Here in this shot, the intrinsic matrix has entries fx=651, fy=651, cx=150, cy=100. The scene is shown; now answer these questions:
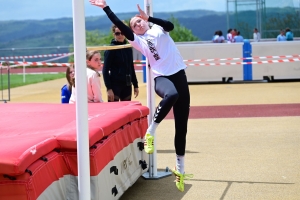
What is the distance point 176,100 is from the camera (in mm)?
6426

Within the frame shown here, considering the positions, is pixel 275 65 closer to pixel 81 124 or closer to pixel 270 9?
pixel 270 9

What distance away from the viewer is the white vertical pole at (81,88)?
4.75 metres

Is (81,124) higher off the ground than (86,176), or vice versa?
(81,124)

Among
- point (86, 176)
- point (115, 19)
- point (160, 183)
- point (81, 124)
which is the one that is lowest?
point (160, 183)

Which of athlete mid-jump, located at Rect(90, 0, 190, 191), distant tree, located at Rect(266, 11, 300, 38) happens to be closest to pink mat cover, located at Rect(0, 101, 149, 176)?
athlete mid-jump, located at Rect(90, 0, 190, 191)

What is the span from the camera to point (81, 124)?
4.77m

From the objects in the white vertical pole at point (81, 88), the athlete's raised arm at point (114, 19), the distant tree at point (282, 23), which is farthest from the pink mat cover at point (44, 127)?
the distant tree at point (282, 23)

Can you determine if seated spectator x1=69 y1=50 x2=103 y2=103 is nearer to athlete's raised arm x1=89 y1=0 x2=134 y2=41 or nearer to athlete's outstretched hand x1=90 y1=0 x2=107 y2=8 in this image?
athlete's raised arm x1=89 y1=0 x2=134 y2=41

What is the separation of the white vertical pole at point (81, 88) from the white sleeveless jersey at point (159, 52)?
1.90m

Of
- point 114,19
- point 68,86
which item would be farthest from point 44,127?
point 68,86

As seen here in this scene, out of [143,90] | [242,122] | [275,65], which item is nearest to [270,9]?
[275,65]

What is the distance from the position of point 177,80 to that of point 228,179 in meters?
1.43

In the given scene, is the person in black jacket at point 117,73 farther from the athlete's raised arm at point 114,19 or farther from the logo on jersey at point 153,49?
the athlete's raised arm at point 114,19

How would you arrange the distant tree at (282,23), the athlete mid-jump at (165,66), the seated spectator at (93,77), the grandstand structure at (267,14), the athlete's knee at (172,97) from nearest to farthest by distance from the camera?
the athlete's knee at (172,97)
the athlete mid-jump at (165,66)
the seated spectator at (93,77)
the grandstand structure at (267,14)
the distant tree at (282,23)
